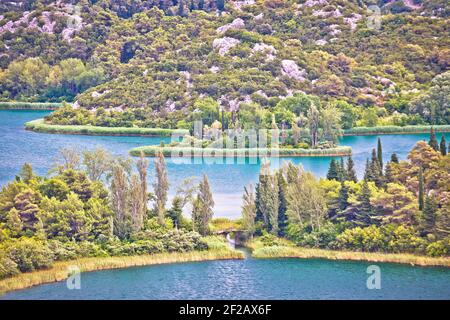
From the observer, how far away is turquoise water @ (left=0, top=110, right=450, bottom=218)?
6525 cm

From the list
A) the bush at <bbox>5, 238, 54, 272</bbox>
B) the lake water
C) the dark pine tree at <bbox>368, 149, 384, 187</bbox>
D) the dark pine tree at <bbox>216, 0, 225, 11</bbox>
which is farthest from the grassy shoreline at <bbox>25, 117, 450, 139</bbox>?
the bush at <bbox>5, 238, 54, 272</bbox>

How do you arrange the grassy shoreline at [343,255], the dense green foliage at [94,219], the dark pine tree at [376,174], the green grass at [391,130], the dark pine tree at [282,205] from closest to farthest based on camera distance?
the grassy shoreline at [343,255], the dense green foliage at [94,219], the dark pine tree at [282,205], the dark pine tree at [376,174], the green grass at [391,130]

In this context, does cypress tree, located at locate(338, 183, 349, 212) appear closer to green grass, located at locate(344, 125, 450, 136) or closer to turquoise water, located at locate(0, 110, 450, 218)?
turquoise water, located at locate(0, 110, 450, 218)

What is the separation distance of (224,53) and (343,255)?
4595 cm

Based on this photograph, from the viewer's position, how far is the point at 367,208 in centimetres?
5412

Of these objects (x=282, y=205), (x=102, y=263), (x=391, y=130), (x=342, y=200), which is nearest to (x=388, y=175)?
(x=342, y=200)

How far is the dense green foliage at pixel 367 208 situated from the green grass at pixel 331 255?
348 millimetres

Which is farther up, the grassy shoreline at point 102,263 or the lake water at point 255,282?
the grassy shoreline at point 102,263

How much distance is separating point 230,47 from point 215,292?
5003 cm

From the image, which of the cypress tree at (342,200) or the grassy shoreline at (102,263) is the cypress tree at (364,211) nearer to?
the cypress tree at (342,200)

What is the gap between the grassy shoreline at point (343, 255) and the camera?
5116 centimetres

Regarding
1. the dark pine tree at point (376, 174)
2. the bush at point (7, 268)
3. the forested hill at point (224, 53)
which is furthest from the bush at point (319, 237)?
the forested hill at point (224, 53)

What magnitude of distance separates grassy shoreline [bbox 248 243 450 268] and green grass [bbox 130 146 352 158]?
825 inches

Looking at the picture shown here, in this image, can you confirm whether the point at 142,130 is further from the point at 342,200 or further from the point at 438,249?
the point at 438,249
